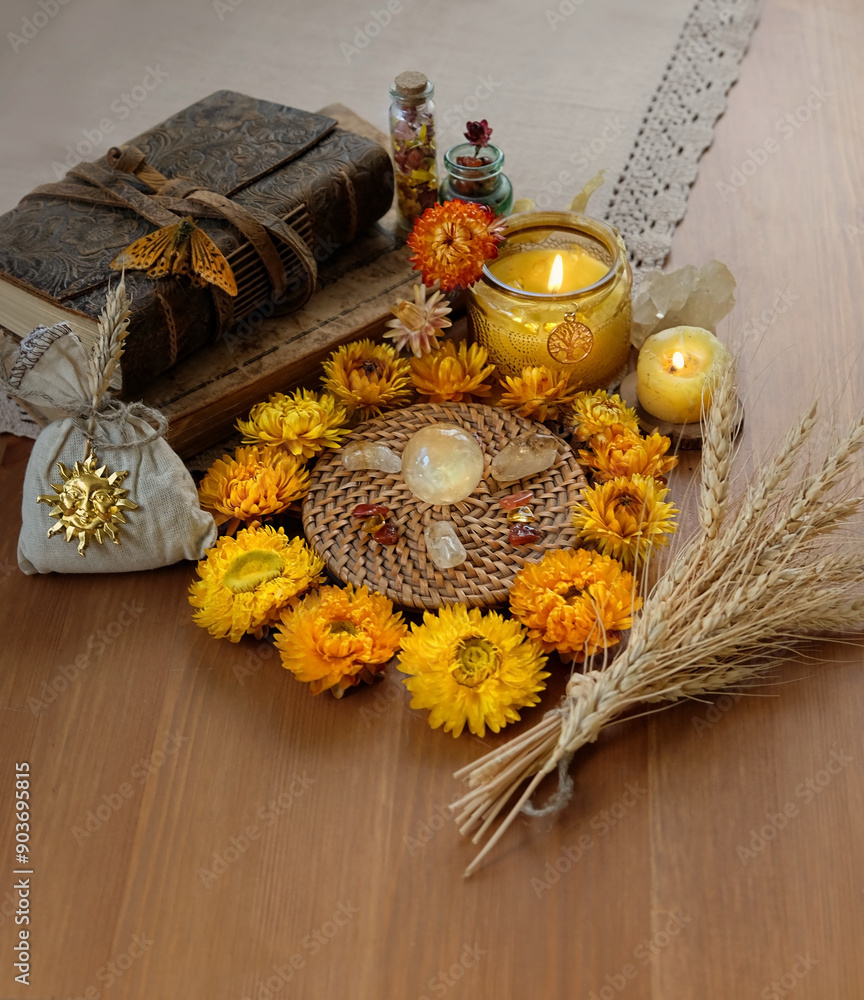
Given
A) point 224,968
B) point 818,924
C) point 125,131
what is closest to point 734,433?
point 818,924

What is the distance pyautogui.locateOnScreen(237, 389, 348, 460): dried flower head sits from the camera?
1.02m

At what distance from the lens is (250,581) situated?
0.93 metres

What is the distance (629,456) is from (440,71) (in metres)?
0.95

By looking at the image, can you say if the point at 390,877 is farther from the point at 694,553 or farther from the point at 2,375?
the point at 2,375

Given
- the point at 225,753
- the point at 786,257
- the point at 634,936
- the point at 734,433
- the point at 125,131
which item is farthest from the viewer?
the point at 125,131

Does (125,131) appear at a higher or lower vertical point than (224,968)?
higher

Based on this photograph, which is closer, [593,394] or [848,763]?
[848,763]

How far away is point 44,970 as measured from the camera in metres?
0.77

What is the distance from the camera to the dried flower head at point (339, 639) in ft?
2.84

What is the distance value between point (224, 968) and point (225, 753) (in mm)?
182

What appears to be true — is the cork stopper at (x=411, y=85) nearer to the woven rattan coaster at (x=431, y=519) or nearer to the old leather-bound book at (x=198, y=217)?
the old leather-bound book at (x=198, y=217)

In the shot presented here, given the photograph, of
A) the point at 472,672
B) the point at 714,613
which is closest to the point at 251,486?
the point at 472,672

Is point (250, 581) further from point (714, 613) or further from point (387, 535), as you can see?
point (714, 613)

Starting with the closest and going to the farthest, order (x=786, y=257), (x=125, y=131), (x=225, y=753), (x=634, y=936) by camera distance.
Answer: (x=634, y=936) → (x=225, y=753) → (x=786, y=257) → (x=125, y=131)
